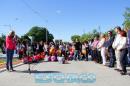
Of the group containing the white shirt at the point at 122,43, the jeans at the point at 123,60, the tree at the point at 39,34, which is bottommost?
the jeans at the point at 123,60

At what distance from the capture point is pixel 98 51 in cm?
2442

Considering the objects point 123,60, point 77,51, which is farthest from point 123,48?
point 77,51

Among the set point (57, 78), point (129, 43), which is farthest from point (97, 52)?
point (57, 78)

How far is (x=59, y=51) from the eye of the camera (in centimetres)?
2745

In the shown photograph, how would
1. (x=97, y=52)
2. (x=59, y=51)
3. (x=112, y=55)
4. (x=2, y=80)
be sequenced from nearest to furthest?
(x=2, y=80)
(x=112, y=55)
(x=97, y=52)
(x=59, y=51)

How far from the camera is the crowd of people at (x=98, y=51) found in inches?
593

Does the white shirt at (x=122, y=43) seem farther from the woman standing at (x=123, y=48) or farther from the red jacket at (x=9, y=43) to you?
the red jacket at (x=9, y=43)

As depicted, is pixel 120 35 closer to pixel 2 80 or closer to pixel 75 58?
pixel 2 80

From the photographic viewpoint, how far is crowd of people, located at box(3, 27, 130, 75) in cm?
1506

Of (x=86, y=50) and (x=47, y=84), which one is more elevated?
(x=86, y=50)

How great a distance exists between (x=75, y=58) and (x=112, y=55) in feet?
34.5

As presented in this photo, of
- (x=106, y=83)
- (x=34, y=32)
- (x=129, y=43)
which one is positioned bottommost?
(x=106, y=83)

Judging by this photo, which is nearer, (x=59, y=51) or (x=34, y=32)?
(x=59, y=51)

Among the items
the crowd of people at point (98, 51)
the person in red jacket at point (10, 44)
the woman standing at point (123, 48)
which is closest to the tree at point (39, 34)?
the crowd of people at point (98, 51)
